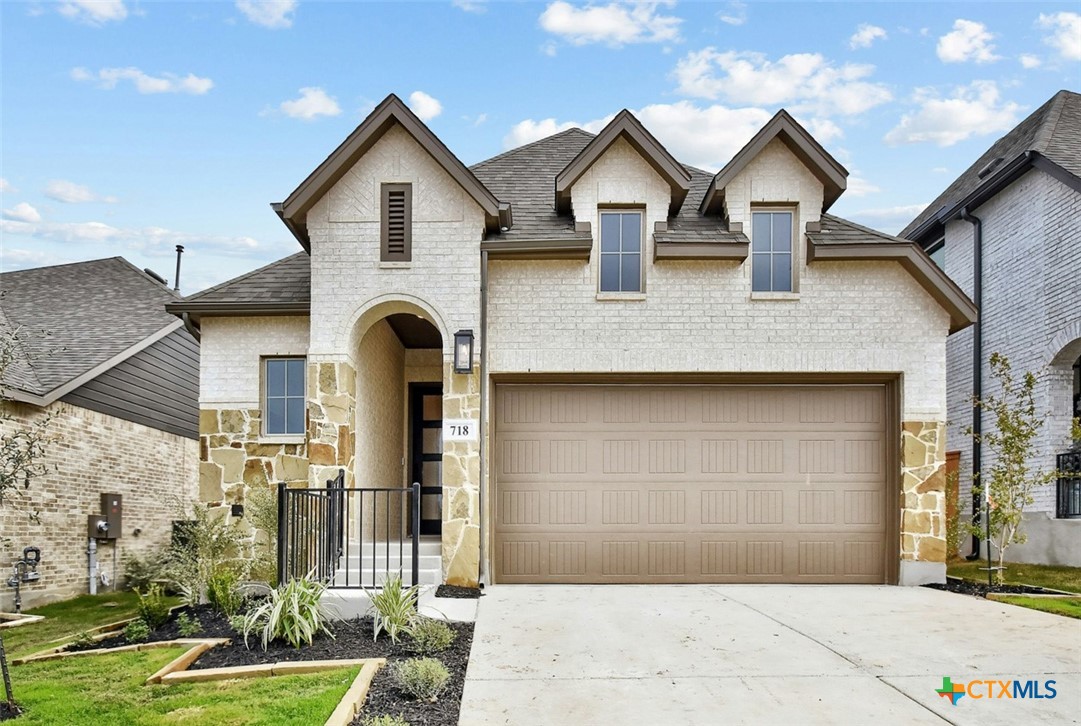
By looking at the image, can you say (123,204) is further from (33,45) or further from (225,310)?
(225,310)

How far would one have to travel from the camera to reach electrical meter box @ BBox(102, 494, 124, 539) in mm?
15086

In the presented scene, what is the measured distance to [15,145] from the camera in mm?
16484

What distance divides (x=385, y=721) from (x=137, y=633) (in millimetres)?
4442

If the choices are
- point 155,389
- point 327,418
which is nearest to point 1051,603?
point 327,418

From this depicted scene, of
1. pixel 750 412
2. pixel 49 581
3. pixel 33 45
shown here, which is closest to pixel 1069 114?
pixel 750 412

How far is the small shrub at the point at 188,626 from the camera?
7.93 m

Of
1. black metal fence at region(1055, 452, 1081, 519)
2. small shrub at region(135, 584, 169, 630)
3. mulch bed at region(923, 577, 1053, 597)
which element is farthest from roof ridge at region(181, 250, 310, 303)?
black metal fence at region(1055, 452, 1081, 519)

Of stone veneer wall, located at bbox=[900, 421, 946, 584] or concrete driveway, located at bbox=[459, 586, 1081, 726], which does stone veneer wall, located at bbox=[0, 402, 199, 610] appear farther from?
stone veneer wall, located at bbox=[900, 421, 946, 584]

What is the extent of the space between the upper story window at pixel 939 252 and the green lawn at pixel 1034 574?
246 inches

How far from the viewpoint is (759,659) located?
6.75 m

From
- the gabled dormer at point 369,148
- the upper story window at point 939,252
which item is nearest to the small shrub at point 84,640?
the gabled dormer at point 369,148

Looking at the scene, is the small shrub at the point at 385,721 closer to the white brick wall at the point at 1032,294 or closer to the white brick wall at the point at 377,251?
the white brick wall at the point at 377,251

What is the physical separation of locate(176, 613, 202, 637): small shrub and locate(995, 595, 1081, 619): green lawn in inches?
332

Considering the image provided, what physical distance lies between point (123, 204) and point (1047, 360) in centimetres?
1873
